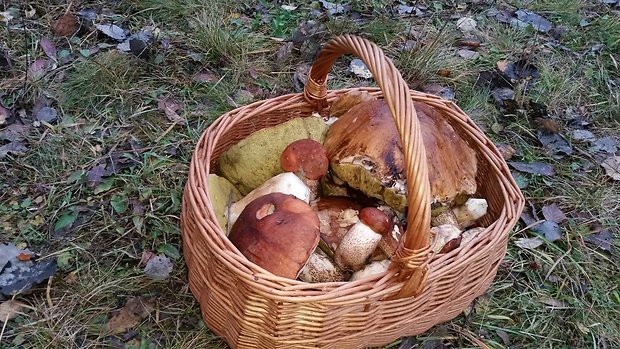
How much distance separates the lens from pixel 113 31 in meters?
3.16

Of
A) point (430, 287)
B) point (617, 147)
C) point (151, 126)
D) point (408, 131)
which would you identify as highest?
point (408, 131)

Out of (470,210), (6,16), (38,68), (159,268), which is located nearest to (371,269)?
(470,210)

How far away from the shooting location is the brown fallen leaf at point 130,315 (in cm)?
192

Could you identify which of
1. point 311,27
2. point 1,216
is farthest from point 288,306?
point 311,27

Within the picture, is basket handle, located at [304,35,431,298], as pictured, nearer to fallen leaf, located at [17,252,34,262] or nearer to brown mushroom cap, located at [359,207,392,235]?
brown mushroom cap, located at [359,207,392,235]

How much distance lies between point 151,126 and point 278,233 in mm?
1331

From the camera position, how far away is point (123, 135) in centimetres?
258

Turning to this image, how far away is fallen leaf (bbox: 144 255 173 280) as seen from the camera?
6.82ft

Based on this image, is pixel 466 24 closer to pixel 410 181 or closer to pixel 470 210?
pixel 470 210

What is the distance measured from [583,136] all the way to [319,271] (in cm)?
189

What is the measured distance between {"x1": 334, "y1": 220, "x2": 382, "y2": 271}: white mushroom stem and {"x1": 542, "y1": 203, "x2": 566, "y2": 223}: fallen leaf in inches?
43.3

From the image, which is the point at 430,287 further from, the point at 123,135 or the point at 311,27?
the point at 311,27

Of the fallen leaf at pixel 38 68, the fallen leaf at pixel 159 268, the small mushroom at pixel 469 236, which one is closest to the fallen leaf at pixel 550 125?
the small mushroom at pixel 469 236

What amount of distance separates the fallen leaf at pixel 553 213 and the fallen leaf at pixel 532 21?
162 centimetres
